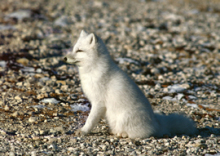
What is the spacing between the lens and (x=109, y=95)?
4328 mm

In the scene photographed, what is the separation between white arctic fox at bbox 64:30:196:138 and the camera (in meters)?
4.30

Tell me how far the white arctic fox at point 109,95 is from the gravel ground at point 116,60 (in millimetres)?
216

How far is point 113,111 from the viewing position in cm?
435

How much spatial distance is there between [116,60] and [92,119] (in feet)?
13.3

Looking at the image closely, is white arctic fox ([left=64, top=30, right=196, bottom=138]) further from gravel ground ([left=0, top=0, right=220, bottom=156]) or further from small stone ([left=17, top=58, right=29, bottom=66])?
small stone ([left=17, top=58, right=29, bottom=66])

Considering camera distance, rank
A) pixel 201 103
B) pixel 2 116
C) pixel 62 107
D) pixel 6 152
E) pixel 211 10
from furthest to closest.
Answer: pixel 211 10 → pixel 201 103 → pixel 62 107 → pixel 2 116 → pixel 6 152

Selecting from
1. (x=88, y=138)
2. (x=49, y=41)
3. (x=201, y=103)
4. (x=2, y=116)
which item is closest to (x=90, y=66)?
(x=88, y=138)

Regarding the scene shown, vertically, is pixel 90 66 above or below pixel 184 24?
below

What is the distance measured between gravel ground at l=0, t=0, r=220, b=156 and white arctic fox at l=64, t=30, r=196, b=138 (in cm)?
22

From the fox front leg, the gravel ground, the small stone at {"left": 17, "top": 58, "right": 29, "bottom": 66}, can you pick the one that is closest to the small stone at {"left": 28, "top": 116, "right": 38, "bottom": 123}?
the gravel ground

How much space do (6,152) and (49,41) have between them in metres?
5.59

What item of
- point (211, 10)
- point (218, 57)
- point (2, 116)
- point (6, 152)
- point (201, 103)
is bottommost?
point (6, 152)

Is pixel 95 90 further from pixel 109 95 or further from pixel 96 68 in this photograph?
pixel 96 68

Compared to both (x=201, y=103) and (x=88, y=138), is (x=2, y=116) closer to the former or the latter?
(x=88, y=138)
